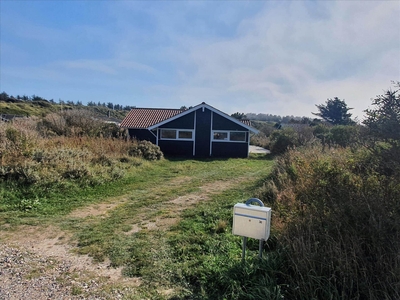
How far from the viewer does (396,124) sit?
2.89m

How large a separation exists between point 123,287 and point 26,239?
236 centimetres

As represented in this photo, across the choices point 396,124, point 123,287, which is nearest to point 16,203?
point 123,287

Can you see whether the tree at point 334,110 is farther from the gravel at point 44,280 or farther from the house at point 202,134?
the gravel at point 44,280

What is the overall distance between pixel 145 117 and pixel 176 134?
4.37 m

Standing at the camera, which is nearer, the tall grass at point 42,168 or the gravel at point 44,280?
the gravel at point 44,280

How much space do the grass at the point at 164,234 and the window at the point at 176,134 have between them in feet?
31.7

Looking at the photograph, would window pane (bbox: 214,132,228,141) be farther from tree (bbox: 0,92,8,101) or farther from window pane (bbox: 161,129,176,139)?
tree (bbox: 0,92,8,101)

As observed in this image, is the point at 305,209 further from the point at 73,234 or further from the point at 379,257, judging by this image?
the point at 73,234

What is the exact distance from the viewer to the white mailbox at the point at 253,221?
112 inches

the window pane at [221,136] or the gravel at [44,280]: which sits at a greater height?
the window pane at [221,136]

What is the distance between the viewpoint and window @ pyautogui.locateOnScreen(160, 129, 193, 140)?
1775 cm

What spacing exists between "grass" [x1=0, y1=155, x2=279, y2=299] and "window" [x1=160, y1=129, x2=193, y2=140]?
9.65 meters

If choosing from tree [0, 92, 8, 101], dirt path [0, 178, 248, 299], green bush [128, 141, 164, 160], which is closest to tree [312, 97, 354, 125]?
green bush [128, 141, 164, 160]

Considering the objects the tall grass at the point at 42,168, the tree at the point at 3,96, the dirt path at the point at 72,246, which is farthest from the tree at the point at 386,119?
the tree at the point at 3,96
